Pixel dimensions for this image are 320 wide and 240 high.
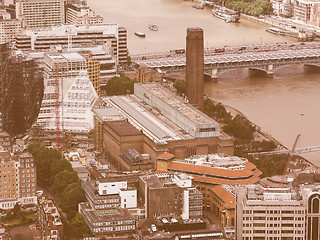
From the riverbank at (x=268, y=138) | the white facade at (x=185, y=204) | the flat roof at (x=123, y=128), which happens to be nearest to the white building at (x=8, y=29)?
the riverbank at (x=268, y=138)

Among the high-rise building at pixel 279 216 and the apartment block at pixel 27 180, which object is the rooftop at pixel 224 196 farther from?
the apartment block at pixel 27 180

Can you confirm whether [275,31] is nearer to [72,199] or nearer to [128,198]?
[72,199]

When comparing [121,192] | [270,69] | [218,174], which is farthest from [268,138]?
[270,69]

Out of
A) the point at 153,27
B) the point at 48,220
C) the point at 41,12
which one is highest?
the point at 48,220

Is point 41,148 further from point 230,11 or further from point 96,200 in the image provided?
point 230,11

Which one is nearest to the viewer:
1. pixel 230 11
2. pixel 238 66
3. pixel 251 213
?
pixel 251 213

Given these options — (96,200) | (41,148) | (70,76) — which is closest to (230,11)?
(70,76)

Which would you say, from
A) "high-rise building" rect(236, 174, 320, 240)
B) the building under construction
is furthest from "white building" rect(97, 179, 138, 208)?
the building under construction
